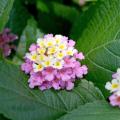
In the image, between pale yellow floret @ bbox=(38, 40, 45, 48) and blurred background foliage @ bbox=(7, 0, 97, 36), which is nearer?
pale yellow floret @ bbox=(38, 40, 45, 48)

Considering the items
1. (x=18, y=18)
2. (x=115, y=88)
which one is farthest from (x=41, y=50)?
(x=18, y=18)

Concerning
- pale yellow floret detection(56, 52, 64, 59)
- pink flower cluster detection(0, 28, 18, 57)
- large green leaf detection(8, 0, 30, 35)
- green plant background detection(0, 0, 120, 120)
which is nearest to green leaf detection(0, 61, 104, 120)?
green plant background detection(0, 0, 120, 120)

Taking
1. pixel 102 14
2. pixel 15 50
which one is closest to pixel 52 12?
pixel 15 50

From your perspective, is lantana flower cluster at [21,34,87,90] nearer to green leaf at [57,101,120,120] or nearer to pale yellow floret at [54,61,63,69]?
pale yellow floret at [54,61,63,69]

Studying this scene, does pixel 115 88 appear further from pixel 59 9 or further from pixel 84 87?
pixel 59 9

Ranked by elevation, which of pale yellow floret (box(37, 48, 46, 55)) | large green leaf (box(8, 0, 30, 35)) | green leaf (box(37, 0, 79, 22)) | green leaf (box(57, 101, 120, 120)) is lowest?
green leaf (box(57, 101, 120, 120))

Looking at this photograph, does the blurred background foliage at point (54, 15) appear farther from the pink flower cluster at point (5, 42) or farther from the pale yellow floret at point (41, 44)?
the pale yellow floret at point (41, 44)

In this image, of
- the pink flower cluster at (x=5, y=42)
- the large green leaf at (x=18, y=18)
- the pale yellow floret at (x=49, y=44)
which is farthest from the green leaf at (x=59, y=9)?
the pale yellow floret at (x=49, y=44)
